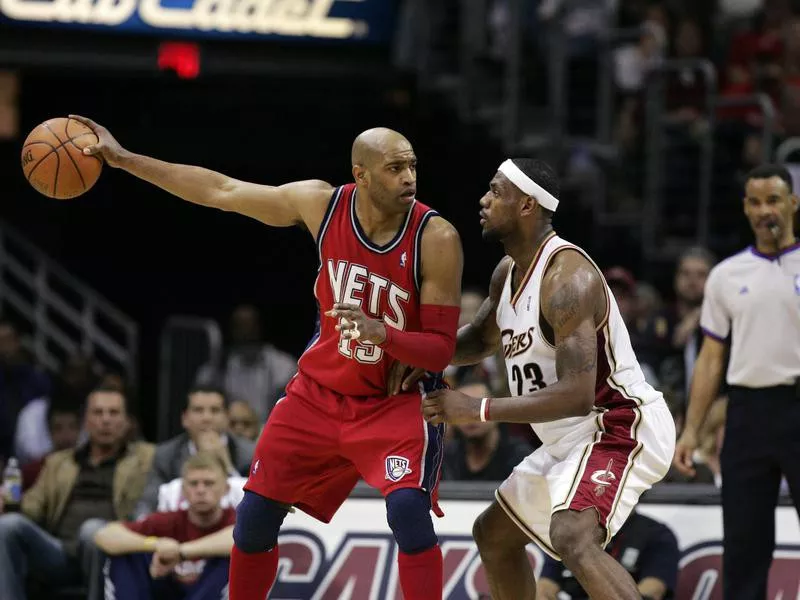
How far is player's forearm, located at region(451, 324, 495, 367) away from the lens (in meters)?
6.37

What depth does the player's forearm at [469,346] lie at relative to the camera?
6.37 meters

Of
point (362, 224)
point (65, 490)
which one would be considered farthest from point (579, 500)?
point (65, 490)

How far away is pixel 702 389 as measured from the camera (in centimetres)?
708

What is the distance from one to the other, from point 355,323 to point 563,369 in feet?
2.66

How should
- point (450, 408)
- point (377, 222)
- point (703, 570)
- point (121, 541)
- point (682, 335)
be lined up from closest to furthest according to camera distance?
point (450, 408) → point (377, 222) → point (703, 570) → point (121, 541) → point (682, 335)

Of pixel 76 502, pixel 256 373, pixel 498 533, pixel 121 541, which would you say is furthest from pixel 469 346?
pixel 256 373

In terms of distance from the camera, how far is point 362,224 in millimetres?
6102

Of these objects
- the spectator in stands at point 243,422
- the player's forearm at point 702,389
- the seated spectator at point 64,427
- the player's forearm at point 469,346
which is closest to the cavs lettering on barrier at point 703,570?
the player's forearm at point 702,389

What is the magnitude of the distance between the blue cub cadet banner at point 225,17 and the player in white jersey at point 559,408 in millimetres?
6618

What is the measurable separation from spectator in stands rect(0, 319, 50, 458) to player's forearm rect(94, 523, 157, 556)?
3858 mm

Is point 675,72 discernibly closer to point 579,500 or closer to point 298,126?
point 298,126

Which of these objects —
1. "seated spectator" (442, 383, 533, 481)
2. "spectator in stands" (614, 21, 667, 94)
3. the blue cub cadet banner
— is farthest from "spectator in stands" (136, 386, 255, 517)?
"spectator in stands" (614, 21, 667, 94)

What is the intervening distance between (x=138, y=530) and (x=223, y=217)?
8059 mm

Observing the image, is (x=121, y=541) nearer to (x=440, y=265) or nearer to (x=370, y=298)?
(x=370, y=298)
